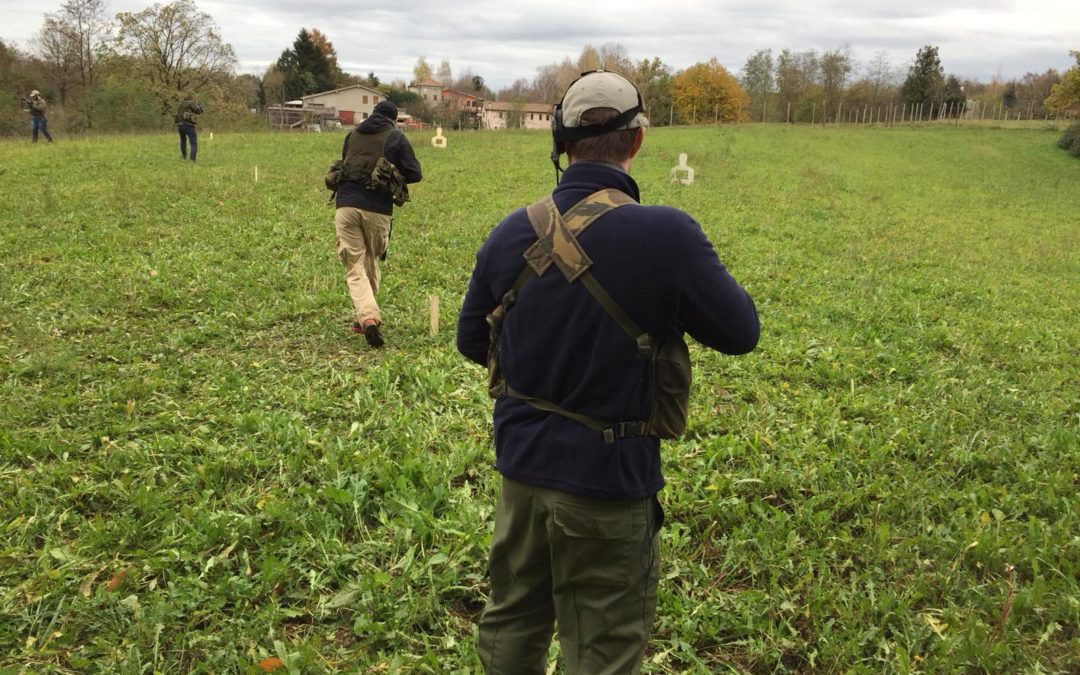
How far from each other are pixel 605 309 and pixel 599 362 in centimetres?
15

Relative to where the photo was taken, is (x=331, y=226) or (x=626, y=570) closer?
(x=626, y=570)

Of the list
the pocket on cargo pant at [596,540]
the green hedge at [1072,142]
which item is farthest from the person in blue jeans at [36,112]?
the green hedge at [1072,142]

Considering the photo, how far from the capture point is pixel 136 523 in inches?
148

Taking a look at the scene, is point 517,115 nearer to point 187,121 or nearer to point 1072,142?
point 1072,142

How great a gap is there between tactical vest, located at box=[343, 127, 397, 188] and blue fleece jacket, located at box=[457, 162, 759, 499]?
4.62 metres

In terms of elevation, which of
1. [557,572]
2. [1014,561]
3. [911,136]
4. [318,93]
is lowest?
[1014,561]

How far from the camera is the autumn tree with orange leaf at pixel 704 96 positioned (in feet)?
227

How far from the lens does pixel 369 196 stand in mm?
6523

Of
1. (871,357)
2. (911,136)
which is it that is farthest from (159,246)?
(911,136)

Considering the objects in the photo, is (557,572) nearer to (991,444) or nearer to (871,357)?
(991,444)

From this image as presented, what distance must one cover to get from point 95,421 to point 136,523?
1568 millimetres

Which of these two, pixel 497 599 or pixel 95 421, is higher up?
pixel 497 599

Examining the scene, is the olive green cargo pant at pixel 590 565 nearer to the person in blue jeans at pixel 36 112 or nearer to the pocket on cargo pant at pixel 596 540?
the pocket on cargo pant at pixel 596 540

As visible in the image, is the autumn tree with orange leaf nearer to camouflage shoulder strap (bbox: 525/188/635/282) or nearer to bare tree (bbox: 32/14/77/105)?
bare tree (bbox: 32/14/77/105)
